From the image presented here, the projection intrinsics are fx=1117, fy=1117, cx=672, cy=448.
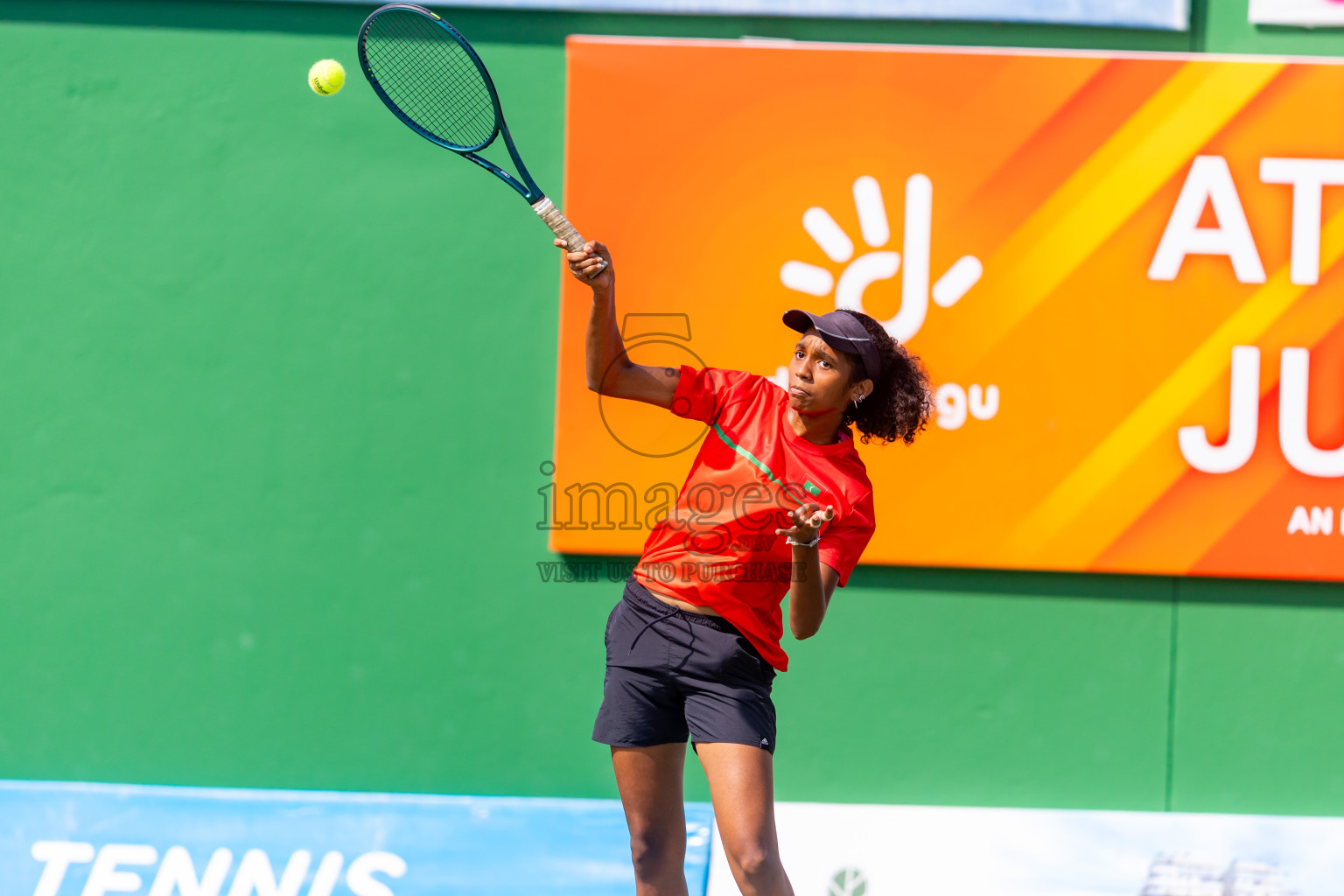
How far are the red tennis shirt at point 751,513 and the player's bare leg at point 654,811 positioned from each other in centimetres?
34

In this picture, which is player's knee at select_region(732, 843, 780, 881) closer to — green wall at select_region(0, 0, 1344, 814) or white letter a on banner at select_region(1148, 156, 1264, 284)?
green wall at select_region(0, 0, 1344, 814)

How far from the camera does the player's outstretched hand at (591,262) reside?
2266 millimetres

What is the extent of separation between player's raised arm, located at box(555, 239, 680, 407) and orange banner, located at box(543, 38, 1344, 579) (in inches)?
41.9

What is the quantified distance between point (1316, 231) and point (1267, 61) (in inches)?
21.8

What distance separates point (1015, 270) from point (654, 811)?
206 cm

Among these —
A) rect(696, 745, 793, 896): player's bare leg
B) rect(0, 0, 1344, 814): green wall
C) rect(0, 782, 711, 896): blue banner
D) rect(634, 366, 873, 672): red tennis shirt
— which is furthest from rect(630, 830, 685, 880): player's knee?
rect(0, 0, 1344, 814): green wall

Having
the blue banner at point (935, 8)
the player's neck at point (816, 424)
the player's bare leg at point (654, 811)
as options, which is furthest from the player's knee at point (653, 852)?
the blue banner at point (935, 8)

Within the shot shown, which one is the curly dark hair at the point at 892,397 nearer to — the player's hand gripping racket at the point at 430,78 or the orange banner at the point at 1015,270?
the orange banner at the point at 1015,270

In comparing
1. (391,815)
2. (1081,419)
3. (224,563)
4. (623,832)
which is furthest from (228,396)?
(1081,419)

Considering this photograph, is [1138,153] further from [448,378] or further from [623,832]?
[623,832]

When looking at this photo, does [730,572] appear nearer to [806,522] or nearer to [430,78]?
[806,522]

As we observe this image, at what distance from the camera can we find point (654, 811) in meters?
2.49

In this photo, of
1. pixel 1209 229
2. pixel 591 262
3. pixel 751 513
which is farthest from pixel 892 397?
pixel 1209 229

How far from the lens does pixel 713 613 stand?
8.02 feet
